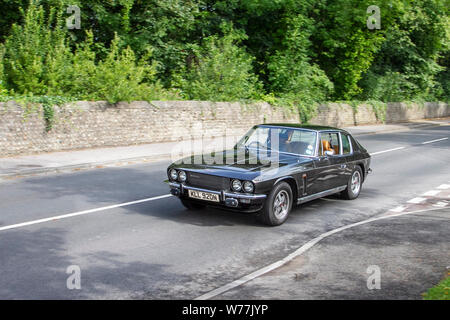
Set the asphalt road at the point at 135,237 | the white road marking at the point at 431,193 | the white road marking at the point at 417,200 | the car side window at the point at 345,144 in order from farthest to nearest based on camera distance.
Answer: the white road marking at the point at 431,193 < the white road marking at the point at 417,200 < the car side window at the point at 345,144 < the asphalt road at the point at 135,237

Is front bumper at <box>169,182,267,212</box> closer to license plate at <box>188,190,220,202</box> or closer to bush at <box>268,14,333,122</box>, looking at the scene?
license plate at <box>188,190,220,202</box>

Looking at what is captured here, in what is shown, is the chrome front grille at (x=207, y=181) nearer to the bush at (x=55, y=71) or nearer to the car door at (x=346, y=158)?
the car door at (x=346, y=158)

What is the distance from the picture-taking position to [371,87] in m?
38.5

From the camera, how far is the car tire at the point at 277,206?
7.32 m

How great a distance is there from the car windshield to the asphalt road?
1.19 metres

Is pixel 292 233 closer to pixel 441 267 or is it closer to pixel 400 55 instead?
pixel 441 267

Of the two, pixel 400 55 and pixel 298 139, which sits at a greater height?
pixel 400 55

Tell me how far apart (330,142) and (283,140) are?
108cm

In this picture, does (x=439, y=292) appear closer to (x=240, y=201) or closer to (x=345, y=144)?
(x=240, y=201)

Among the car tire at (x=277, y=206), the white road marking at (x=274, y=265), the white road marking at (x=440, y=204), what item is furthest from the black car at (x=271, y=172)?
the white road marking at (x=440, y=204)

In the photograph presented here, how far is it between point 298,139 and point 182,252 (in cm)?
357

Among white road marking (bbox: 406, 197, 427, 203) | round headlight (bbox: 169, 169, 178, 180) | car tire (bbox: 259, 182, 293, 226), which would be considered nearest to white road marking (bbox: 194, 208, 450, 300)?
car tire (bbox: 259, 182, 293, 226)

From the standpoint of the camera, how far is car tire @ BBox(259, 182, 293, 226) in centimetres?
732

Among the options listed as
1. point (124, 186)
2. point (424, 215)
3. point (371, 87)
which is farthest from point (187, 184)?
point (371, 87)
